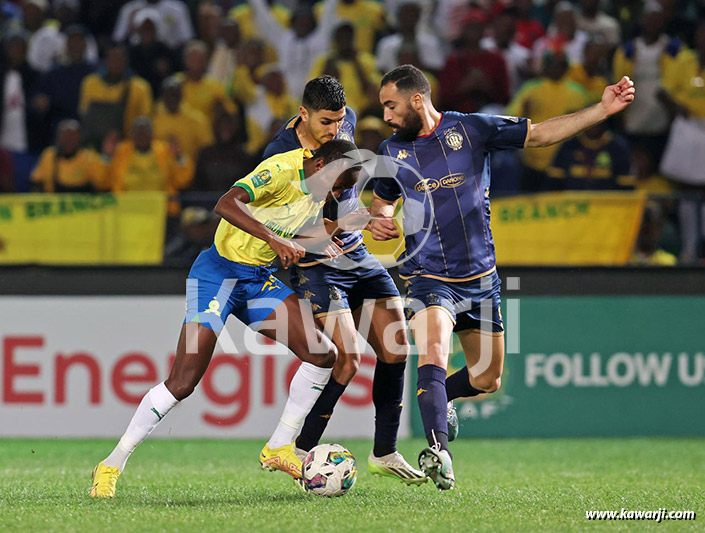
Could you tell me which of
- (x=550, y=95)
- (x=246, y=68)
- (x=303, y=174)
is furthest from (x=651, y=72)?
(x=303, y=174)

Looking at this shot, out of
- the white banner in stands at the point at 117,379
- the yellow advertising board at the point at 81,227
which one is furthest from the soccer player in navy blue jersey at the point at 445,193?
the yellow advertising board at the point at 81,227

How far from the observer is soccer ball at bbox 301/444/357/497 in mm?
6168

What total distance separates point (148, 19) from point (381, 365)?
7214 mm

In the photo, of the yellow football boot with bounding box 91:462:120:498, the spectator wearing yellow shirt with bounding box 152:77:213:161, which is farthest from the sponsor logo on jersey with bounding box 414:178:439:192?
the spectator wearing yellow shirt with bounding box 152:77:213:161

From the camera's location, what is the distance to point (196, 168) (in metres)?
11.1

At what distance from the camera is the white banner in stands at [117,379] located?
9898 mm

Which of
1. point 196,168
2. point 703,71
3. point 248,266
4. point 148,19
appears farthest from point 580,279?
point 148,19

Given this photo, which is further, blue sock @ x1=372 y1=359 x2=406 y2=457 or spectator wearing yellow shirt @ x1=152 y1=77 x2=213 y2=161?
spectator wearing yellow shirt @ x1=152 y1=77 x2=213 y2=161

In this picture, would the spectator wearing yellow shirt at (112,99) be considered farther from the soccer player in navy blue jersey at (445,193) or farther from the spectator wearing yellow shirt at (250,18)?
the soccer player in navy blue jersey at (445,193)

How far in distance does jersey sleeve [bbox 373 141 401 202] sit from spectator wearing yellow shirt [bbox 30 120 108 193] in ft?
15.6

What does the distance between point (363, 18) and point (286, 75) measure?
119 cm

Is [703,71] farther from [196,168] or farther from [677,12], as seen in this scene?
[196,168]

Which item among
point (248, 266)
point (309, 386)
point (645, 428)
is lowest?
point (645, 428)

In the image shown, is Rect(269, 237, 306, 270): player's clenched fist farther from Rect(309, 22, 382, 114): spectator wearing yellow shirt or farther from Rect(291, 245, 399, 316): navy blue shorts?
Rect(309, 22, 382, 114): spectator wearing yellow shirt
